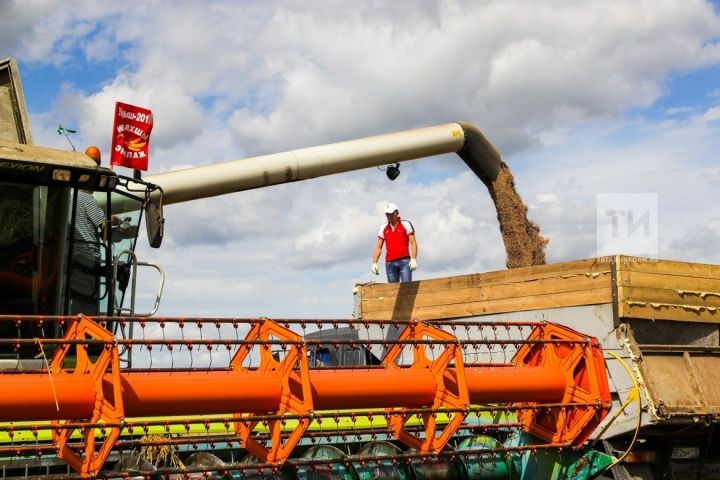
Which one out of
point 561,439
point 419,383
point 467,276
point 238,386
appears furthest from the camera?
point 467,276

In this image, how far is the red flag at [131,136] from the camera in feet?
24.8

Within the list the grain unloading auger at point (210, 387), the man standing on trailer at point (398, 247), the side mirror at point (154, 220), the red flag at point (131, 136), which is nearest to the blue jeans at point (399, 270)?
the man standing on trailer at point (398, 247)

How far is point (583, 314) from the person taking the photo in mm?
8414

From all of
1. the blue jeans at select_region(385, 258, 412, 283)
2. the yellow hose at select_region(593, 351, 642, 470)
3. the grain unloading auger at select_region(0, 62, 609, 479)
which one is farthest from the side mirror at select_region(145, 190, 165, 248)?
the blue jeans at select_region(385, 258, 412, 283)

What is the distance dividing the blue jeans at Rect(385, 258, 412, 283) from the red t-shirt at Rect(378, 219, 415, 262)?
0.06 meters

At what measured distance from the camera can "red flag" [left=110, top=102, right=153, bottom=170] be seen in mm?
7574

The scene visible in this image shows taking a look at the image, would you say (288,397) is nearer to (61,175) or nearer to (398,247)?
(61,175)

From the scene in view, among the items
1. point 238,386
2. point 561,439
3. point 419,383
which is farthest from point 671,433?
point 238,386

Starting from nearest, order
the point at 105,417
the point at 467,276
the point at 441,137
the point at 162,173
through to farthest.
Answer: the point at 105,417, the point at 467,276, the point at 162,173, the point at 441,137

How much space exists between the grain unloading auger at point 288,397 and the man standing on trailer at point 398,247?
352 cm

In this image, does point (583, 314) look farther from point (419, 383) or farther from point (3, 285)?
point (3, 285)

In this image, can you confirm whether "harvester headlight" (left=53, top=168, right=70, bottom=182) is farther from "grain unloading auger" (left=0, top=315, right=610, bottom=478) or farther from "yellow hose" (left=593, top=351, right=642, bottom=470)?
"yellow hose" (left=593, top=351, right=642, bottom=470)

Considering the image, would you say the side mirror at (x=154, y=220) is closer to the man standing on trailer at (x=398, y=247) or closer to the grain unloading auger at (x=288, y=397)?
the grain unloading auger at (x=288, y=397)

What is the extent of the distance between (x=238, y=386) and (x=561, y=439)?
2811mm
